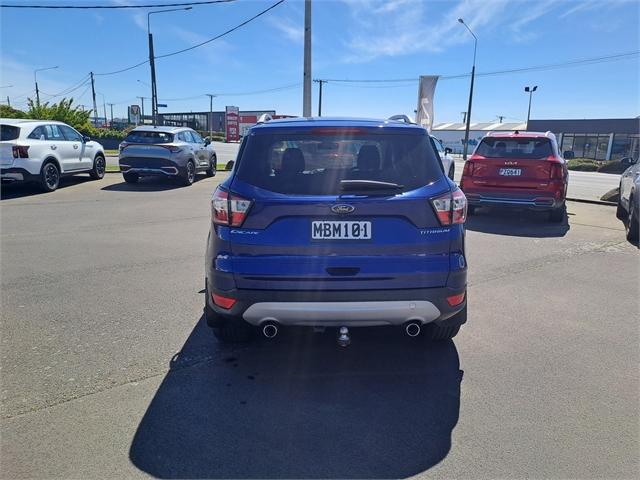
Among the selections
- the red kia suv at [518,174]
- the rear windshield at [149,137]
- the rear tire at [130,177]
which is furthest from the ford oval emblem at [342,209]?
the rear tire at [130,177]

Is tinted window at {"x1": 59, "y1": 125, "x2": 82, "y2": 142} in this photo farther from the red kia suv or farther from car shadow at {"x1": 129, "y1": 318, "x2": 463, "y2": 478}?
car shadow at {"x1": 129, "y1": 318, "x2": 463, "y2": 478}

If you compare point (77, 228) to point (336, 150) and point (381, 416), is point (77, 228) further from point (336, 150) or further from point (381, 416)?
point (381, 416)

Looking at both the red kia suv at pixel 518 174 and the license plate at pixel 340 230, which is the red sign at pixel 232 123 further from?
the license plate at pixel 340 230

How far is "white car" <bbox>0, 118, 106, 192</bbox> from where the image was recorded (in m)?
10.8

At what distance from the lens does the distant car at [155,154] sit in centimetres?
1361

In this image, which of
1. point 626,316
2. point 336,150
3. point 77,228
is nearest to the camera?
point 336,150

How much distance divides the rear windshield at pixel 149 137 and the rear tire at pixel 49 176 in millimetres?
2353

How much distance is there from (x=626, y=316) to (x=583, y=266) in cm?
189

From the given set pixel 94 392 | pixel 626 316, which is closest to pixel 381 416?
pixel 94 392

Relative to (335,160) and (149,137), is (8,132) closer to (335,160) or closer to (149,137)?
(149,137)

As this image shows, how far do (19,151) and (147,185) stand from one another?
12.7ft

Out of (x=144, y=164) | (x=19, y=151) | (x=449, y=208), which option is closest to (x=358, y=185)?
(x=449, y=208)

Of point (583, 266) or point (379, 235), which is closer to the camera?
point (379, 235)

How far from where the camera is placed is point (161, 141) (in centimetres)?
1388
